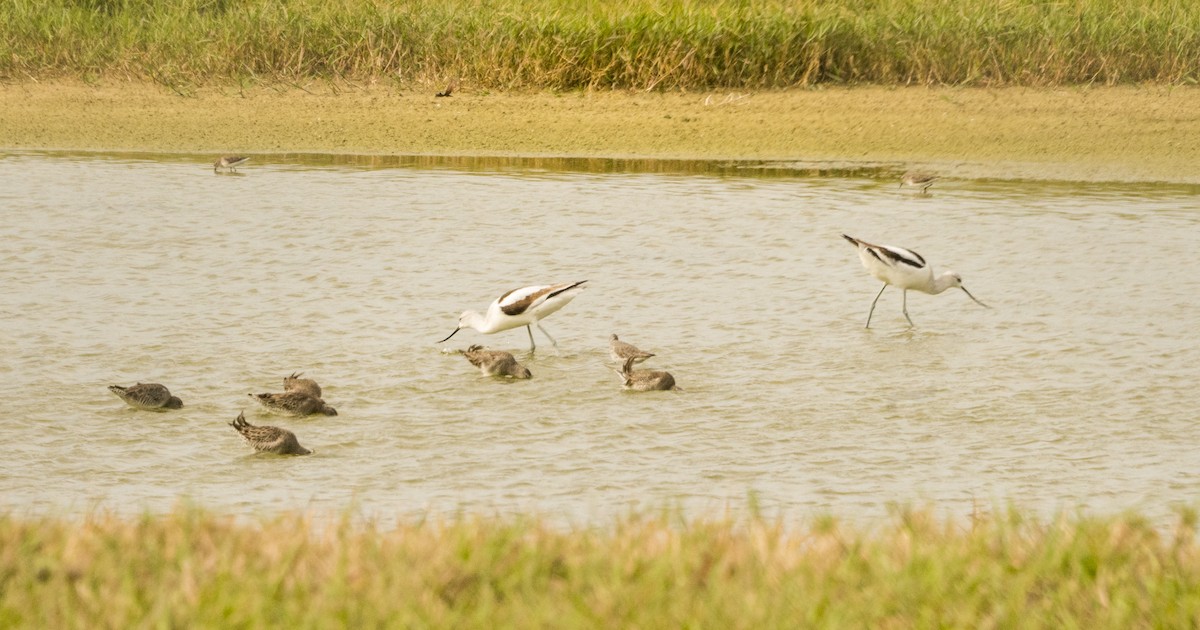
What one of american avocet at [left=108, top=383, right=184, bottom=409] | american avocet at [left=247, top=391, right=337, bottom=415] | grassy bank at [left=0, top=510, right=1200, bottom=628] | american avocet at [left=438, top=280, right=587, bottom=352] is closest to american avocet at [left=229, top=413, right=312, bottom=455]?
american avocet at [left=247, top=391, right=337, bottom=415]

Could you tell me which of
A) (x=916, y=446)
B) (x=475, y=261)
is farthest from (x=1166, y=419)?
(x=475, y=261)

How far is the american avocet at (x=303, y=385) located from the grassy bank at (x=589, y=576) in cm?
257

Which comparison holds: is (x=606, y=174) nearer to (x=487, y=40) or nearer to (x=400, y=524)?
(x=487, y=40)

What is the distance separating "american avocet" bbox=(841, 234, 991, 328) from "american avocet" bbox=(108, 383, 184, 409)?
4.34 metres

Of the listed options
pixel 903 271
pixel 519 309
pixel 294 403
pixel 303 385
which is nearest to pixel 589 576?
pixel 294 403

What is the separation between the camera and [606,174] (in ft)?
52.5

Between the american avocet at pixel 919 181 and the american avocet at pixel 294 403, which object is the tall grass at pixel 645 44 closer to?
the american avocet at pixel 919 181

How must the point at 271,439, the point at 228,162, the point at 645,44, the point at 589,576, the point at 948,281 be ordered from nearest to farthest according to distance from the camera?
the point at 589,576
the point at 271,439
the point at 948,281
the point at 228,162
the point at 645,44

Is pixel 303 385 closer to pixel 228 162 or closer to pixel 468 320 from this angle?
pixel 468 320

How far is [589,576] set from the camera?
14.3 ft

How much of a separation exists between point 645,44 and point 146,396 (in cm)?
1181

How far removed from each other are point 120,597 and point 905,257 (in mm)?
6824

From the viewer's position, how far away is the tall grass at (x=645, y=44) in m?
18.5

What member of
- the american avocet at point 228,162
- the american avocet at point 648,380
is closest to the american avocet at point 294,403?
the american avocet at point 648,380
